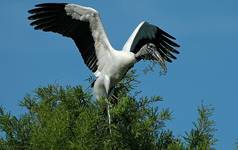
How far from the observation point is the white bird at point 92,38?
1129cm

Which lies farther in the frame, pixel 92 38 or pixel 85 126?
pixel 92 38

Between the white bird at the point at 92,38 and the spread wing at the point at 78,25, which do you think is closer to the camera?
the white bird at the point at 92,38

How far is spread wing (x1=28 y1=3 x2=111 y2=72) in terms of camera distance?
37.9ft

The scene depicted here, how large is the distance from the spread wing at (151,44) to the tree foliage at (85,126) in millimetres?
1583

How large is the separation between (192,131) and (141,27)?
2.98 m

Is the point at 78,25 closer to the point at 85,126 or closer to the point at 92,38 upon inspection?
the point at 92,38

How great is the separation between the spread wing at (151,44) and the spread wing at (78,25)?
0.40 metres

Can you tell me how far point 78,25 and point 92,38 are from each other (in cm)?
27

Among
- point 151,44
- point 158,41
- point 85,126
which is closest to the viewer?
point 85,126

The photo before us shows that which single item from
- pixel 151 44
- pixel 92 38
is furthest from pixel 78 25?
pixel 151 44

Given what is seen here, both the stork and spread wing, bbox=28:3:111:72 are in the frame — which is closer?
the stork

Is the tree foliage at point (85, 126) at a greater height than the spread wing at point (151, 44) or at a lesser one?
lesser

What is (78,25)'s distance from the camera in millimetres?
11695

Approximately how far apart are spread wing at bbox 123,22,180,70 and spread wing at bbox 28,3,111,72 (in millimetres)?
Result: 396
